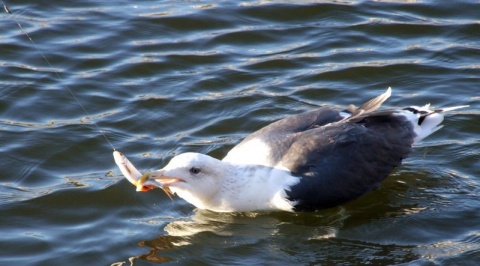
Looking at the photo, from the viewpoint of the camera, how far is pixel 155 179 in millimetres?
8906

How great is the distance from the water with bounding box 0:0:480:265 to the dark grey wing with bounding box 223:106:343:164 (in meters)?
0.55

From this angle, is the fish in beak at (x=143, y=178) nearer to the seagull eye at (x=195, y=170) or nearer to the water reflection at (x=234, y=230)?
the seagull eye at (x=195, y=170)

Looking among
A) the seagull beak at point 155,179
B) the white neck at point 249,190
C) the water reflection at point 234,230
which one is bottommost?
the water reflection at point 234,230

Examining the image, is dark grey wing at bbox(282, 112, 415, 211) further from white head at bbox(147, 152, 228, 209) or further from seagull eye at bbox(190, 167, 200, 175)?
seagull eye at bbox(190, 167, 200, 175)

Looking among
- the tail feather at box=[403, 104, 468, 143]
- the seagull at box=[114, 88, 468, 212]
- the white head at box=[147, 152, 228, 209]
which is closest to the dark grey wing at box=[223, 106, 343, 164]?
the seagull at box=[114, 88, 468, 212]

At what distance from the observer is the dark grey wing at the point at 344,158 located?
915 cm

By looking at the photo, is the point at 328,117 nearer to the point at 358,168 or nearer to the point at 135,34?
the point at 358,168

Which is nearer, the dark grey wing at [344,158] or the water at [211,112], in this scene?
the water at [211,112]

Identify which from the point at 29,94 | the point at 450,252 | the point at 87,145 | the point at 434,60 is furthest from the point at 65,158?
the point at 434,60

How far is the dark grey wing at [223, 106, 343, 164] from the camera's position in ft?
30.6

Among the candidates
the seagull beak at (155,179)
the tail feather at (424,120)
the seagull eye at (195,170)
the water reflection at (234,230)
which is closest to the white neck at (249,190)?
the water reflection at (234,230)

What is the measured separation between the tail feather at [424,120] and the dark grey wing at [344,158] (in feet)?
0.49

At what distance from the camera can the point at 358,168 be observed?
943 centimetres

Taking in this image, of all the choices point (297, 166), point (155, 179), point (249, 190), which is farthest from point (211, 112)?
point (155, 179)
